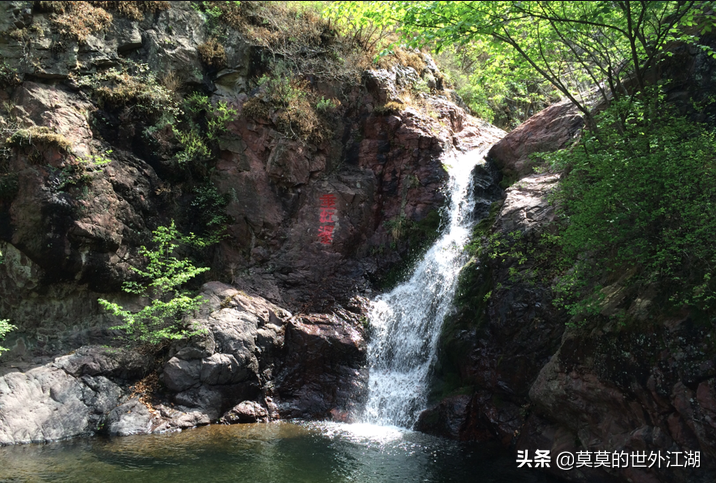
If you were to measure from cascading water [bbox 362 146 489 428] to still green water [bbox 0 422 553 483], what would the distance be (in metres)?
1.03

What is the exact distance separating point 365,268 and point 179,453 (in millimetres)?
6608

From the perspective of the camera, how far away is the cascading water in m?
9.31

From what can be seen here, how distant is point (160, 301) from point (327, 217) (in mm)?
4965

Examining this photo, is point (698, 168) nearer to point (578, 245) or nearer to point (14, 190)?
point (578, 245)

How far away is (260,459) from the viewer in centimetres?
675

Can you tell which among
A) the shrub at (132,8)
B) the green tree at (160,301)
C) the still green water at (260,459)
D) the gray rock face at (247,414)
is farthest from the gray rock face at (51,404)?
the shrub at (132,8)

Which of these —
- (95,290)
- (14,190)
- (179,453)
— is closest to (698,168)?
(179,453)

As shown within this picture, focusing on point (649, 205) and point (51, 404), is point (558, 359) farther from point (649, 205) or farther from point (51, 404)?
point (51, 404)

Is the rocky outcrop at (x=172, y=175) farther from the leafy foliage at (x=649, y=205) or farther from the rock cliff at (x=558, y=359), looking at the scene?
the leafy foliage at (x=649, y=205)

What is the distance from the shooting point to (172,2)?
13.1 metres

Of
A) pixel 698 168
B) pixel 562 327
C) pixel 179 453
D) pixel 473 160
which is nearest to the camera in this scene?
pixel 698 168

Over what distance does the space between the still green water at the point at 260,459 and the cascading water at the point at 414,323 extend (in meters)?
1.03

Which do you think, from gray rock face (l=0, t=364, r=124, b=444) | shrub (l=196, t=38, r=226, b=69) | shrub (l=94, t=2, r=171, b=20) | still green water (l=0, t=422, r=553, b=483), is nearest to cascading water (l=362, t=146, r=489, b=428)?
still green water (l=0, t=422, r=553, b=483)

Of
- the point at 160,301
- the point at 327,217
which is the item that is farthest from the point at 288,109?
the point at 160,301
